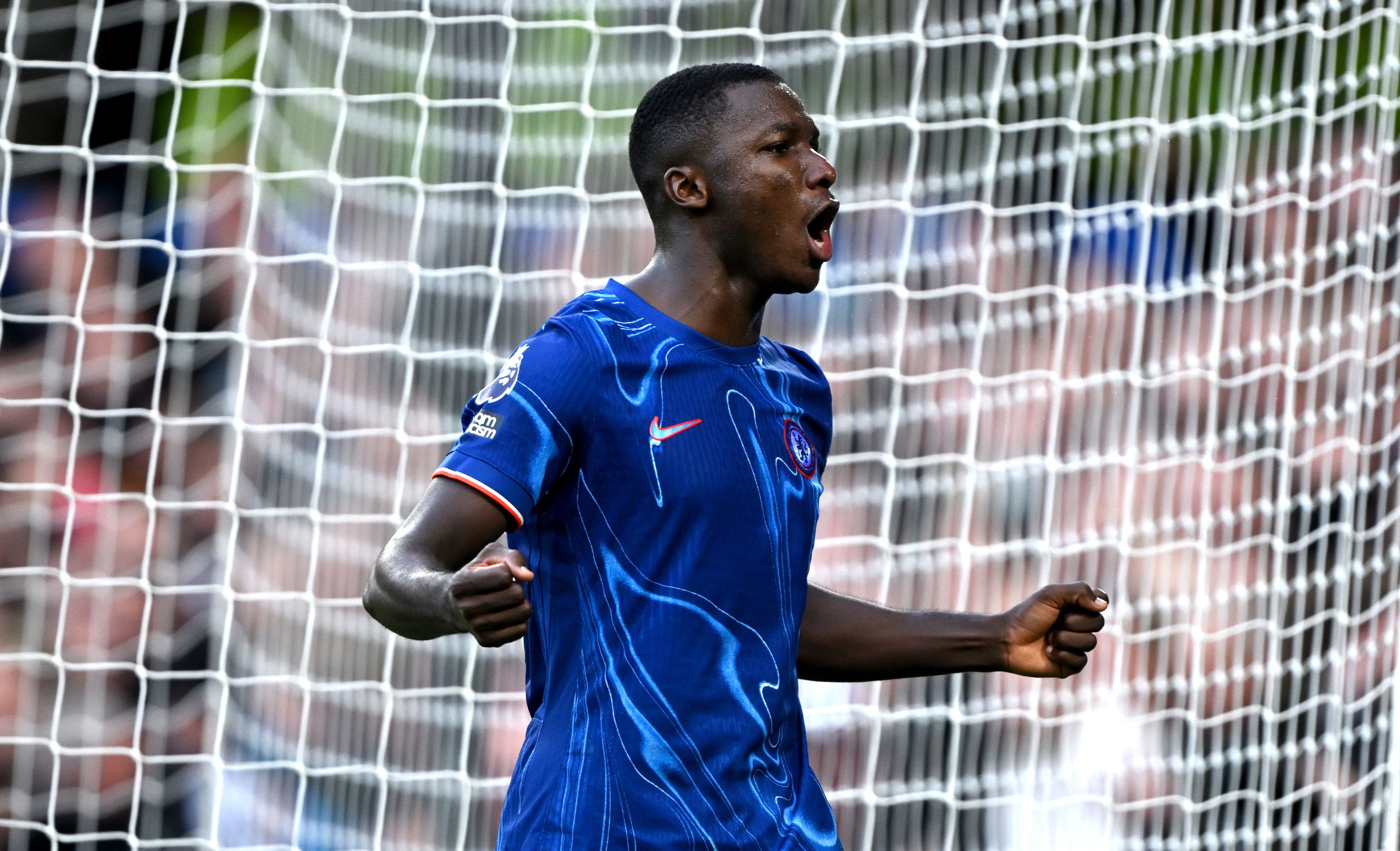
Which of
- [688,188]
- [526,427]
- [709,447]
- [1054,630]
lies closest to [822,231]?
[688,188]

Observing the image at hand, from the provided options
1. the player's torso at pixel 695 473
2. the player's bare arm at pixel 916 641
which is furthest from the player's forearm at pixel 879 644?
the player's torso at pixel 695 473

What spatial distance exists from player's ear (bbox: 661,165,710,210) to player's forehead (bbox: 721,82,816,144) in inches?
2.5

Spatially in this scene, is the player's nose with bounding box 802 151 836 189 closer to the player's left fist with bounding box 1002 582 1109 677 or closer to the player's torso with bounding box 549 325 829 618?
the player's torso with bounding box 549 325 829 618

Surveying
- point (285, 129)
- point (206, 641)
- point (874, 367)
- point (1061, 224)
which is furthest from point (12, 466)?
point (1061, 224)

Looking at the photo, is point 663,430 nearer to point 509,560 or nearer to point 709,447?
point 709,447

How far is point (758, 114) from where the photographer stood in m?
1.90

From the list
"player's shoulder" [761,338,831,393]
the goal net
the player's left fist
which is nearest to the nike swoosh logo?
"player's shoulder" [761,338,831,393]

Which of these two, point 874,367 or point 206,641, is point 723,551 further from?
point 206,641

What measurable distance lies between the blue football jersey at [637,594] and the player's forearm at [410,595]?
11cm

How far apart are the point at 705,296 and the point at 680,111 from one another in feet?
0.78

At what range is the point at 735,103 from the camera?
6.26 feet

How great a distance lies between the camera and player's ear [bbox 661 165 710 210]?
190 centimetres

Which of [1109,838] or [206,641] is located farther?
[206,641]

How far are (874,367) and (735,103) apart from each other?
2218mm
